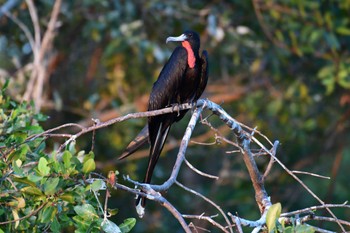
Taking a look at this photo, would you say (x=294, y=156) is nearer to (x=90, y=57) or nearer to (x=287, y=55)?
(x=287, y=55)

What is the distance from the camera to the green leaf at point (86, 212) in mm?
2928

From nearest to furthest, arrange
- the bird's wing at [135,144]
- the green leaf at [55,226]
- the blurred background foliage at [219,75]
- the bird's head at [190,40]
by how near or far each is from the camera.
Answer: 1. the green leaf at [55,226]
2. the bird's wing at [135,144]
3. the bird's head at [190,40]
4. the blurred background foliage at [219,75]

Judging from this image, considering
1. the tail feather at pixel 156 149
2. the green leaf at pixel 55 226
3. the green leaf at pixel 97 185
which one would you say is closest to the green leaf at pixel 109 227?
the green leaf at pixel 97 185

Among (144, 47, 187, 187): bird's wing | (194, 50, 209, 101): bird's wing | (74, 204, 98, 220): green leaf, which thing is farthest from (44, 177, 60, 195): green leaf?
(194, 50, 209, 101): bird's wing

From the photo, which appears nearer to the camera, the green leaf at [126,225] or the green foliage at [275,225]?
the green foliage at [275,225]

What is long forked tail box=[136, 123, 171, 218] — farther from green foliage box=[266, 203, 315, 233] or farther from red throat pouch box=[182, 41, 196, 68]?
green foliage box=[266, 203, 315, 233]

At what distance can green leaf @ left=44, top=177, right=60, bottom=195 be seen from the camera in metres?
2.92

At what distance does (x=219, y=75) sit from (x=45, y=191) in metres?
5.87

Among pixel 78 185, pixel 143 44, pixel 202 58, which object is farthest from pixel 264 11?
pixel 78 185

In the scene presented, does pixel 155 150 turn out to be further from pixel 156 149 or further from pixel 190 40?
pixel 190 40

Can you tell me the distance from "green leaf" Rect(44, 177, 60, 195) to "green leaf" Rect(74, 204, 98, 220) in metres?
0.11

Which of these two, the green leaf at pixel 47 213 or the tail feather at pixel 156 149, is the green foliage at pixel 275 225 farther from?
the tail feather at pixel 156 149

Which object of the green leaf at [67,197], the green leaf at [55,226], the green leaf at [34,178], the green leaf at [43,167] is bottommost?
the green leaf at [55,226]

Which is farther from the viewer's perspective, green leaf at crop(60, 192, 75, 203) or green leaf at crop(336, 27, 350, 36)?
green leaf at crop(336, 27, 350, 36)
